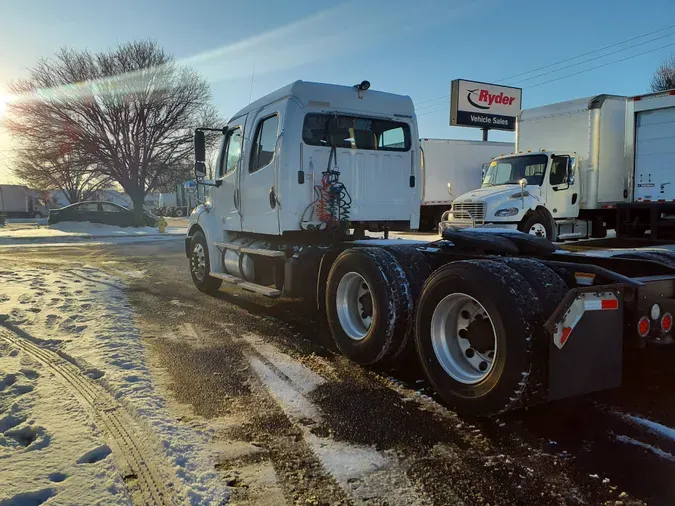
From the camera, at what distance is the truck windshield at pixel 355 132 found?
658 centimetres

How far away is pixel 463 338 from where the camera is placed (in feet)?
13.0

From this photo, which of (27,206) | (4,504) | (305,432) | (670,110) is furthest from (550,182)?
(27,206)

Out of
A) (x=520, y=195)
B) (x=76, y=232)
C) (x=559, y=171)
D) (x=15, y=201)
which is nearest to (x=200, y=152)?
(x=520, y=195)

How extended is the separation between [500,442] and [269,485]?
4.95 ft

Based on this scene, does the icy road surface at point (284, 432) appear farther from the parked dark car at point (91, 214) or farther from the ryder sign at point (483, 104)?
the ryder sign at point (483, 104)

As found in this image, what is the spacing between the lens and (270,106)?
6973 millimetres

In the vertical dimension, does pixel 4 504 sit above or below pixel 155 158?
below

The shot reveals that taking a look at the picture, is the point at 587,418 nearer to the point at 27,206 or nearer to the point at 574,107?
the point at 574,107

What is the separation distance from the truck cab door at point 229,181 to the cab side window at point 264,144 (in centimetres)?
48

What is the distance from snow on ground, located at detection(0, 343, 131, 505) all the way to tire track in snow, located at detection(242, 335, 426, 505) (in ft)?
3.77

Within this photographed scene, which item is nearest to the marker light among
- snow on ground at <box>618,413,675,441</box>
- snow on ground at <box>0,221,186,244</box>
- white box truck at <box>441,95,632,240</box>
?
snow on ground at <box>618,413,675,441</box>

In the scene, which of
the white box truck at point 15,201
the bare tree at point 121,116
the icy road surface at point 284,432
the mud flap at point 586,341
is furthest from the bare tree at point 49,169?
the mud flap at point 586,341

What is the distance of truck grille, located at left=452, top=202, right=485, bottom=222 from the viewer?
13.1 meters

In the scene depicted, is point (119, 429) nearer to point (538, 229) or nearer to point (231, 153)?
point (231, 153)
